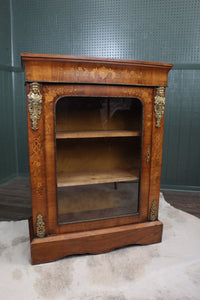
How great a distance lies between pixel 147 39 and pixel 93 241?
7.48 feet

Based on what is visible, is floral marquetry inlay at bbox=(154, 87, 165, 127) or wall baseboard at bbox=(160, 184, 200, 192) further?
wall baseboard at bbox=(160, 184, 200, 192)

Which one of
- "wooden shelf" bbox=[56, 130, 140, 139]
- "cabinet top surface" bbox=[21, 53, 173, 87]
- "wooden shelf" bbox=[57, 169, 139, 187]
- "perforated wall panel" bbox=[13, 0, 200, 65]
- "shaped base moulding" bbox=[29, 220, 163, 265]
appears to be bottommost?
"shaped base moulding" bbox=[29, 220, 163, 265]

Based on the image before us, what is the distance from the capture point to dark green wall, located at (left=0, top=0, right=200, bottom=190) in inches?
97.7

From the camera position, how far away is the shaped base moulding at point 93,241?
131cm

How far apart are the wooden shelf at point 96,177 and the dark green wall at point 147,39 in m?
1.36

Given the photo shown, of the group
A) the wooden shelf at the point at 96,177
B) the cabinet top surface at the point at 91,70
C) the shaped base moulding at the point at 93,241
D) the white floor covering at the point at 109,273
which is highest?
the cabinet top surface at the point at 91,70

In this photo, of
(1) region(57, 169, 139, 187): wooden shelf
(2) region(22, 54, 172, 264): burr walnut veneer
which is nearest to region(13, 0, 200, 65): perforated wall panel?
(2) region(22, 54, 172, 264): burr walnut veneer

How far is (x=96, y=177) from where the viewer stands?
4.86 ft

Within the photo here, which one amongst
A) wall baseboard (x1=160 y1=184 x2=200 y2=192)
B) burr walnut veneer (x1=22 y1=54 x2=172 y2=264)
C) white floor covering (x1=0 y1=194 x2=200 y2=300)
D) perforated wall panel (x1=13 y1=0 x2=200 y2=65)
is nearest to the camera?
white floor covering (x1=0 y1=194 x2=200 y2=300)

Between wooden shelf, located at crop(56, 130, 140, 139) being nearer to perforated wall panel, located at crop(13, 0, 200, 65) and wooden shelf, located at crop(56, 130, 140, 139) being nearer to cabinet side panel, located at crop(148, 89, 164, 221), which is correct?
cabinet side panel, located at crop(148, 89, 164, 221)

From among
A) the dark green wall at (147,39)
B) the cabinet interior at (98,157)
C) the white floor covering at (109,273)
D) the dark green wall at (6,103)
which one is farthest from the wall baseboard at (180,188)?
the dark green wall at (6,103)

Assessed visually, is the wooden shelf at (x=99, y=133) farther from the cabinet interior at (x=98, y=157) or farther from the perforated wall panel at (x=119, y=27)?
the perforated wall panel at (x=119, y=27)

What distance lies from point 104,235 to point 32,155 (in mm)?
679

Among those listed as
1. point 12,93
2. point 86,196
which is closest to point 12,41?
point 12,93
